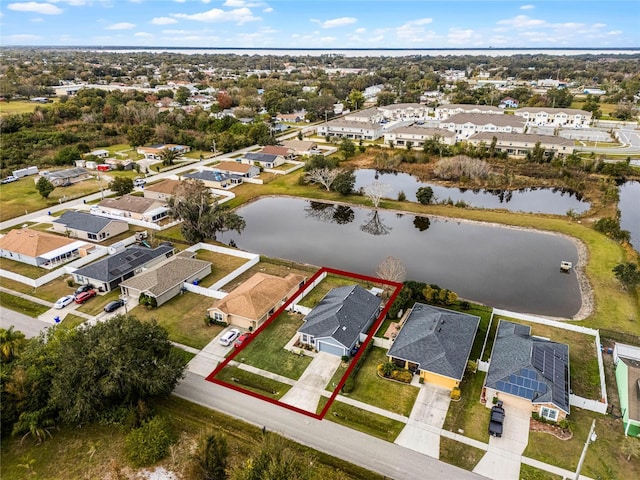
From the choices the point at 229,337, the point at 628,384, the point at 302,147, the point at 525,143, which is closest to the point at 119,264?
the point at 229,337

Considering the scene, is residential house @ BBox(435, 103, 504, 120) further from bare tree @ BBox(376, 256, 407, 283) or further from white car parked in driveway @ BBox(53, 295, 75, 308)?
white car parked in driveway @ BBox(53, 295, 75, 308)

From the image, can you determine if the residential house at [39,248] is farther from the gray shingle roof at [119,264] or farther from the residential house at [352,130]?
the residential house at [352,130]

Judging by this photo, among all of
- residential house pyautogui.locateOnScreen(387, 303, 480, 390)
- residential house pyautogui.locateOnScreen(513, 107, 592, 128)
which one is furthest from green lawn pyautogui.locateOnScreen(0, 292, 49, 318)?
residential house pyautogui.locateOnScreen(513, 107, 592, 128)

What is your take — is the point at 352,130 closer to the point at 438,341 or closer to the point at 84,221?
the point at 84,221

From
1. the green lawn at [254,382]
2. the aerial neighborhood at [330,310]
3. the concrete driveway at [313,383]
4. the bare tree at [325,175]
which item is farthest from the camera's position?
the bare tree at [325,175]

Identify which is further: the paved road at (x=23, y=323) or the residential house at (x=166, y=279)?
the residential house at (x=166, y=279)

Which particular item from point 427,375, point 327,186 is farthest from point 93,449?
point 327,186

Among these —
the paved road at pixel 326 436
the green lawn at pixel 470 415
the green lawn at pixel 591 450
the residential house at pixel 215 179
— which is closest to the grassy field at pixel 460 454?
the paved road at pixel 326 436
